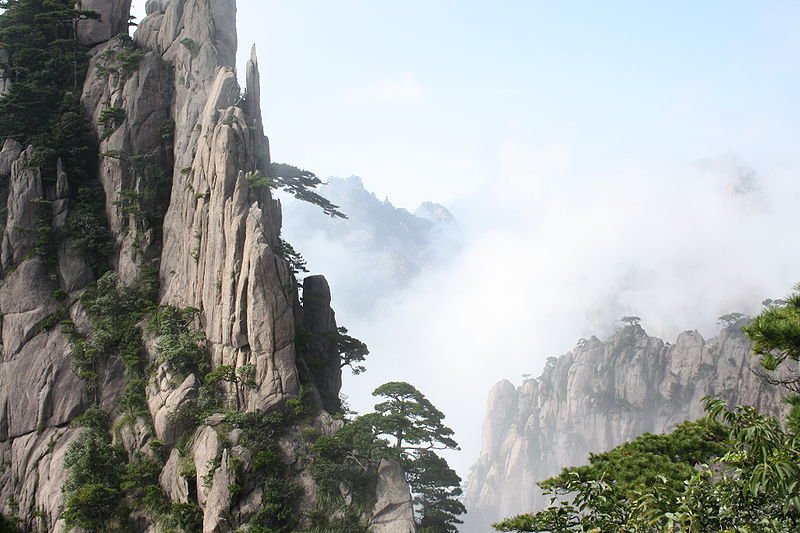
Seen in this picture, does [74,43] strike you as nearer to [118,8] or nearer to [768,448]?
[118,8]

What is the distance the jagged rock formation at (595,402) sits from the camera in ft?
224

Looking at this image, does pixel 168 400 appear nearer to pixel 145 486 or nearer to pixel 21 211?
pixel 145 486

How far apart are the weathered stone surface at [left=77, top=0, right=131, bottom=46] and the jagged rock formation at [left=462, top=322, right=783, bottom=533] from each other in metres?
56.1

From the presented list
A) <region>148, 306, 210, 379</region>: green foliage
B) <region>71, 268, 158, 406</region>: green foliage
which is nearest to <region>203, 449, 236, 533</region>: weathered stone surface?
<region>148, 306, 210, 379</region>: green foliage

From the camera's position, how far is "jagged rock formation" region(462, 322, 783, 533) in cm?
6831

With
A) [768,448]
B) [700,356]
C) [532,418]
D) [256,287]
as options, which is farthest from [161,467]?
[532,418]

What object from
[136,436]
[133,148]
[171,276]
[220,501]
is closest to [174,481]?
[220,501]

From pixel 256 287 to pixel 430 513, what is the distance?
15035mm

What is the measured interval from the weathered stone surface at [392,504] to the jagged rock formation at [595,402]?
39.4 metres

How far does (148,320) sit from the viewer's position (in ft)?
112

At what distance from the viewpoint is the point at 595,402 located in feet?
273

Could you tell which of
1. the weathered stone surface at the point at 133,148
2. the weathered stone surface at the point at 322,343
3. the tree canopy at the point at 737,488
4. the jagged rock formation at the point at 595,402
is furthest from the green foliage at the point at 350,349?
the jagged rock formation at the point at 595,402

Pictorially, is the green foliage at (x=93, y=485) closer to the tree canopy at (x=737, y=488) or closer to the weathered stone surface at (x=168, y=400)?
the weathered stone surface at (x=168, y=400)

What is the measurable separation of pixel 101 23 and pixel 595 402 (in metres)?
69.3
